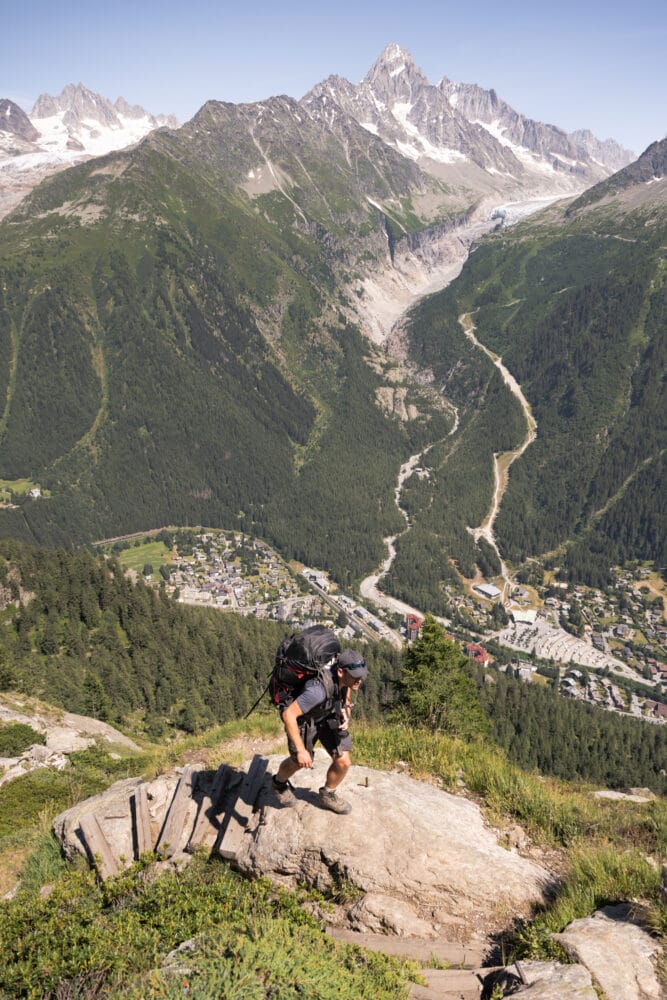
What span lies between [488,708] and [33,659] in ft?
223

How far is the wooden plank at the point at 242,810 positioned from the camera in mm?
11070

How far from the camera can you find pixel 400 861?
10.5 metres

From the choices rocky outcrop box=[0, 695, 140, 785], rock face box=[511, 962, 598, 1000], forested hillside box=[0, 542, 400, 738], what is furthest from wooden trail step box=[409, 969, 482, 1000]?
forested hillside box=[0, 542, 400, 738]

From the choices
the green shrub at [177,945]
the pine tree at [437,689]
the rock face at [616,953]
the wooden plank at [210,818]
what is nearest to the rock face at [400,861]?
the green shrub at [177,945]

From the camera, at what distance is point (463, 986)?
314 inches

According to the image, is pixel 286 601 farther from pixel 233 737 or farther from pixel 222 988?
pixel 222 988

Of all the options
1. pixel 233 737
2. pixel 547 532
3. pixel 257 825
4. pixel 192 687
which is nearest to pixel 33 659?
pixel 192 687

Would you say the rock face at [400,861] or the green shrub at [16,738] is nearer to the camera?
the rock face at [400,861]

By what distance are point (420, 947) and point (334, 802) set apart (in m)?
2.92

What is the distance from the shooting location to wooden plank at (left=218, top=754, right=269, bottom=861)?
1107cm

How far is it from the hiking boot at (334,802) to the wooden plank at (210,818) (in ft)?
8.55

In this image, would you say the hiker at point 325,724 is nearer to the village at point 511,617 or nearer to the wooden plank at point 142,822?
the wooden plank at point 142,822

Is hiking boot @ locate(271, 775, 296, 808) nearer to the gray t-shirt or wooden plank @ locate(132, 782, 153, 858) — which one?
the gray t-shirt

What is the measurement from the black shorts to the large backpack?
741 millimetres
